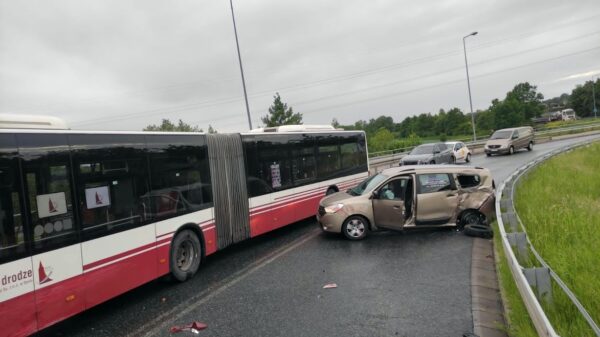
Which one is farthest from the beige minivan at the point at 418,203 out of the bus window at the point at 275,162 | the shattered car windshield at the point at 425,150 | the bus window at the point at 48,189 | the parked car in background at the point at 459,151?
the parked car in background at the point at 459,151

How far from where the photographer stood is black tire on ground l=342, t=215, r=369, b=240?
10.2 metres

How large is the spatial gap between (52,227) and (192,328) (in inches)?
87.4

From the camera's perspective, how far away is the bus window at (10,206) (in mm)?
5087

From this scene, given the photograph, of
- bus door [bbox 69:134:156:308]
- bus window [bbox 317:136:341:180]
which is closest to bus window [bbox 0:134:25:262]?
bus door [bbox 69:134:156:308]

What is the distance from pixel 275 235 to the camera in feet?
38.1

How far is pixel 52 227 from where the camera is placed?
5637mm

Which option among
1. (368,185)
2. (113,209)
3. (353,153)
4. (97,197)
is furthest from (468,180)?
(97,197)

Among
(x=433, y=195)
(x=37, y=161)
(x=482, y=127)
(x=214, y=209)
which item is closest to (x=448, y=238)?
(x=433, y=195)

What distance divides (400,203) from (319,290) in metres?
3.58

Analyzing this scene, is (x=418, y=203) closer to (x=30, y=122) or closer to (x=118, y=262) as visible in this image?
(x=118, y=262)

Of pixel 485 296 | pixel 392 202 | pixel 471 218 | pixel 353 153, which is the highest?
pixel 353 153

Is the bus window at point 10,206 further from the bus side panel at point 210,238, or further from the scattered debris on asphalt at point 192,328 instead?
the bus side panel at point 210,238

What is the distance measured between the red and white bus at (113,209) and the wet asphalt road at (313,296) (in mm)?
492

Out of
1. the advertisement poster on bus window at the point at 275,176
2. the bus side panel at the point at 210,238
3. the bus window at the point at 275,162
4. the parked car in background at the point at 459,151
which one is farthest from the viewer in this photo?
the parked car in background at the point at 459,151
